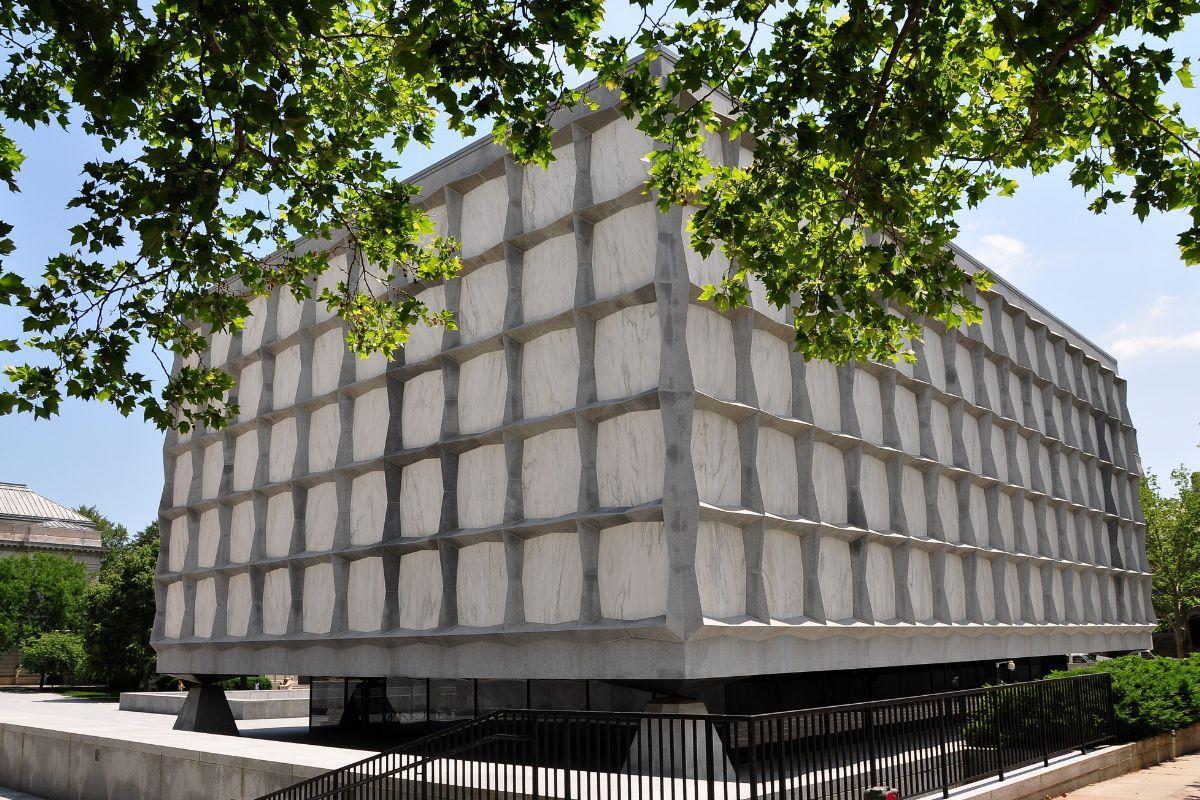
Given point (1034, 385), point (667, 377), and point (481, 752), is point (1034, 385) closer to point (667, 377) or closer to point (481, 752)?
point (667, 377)

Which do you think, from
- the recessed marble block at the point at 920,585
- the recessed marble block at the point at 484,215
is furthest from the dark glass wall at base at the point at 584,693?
the recessed marble block at the point at 484,215

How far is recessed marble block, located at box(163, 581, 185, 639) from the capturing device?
2992 cm

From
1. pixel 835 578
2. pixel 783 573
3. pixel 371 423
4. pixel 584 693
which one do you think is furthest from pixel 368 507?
pixel 835 578

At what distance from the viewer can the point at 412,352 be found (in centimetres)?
2300

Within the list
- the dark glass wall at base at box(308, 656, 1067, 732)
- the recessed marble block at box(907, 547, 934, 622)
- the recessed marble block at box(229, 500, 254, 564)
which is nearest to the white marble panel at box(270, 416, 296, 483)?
the recessed marble block at box(229, 500, 254, 564)

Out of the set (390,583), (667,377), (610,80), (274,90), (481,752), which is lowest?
(481,752)

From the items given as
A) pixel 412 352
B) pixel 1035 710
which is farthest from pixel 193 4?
pixel 1035 710

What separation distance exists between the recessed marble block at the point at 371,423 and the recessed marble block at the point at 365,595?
259 cm

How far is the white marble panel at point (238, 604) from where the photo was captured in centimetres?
2681

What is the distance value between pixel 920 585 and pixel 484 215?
13.6 m

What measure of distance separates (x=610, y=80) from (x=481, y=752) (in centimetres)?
954

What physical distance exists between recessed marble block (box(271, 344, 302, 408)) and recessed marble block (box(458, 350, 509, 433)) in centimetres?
711

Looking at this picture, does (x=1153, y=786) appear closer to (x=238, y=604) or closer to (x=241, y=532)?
(x=238, y=604)

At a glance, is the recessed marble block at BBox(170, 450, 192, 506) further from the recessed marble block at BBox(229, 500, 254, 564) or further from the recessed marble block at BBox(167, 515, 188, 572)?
the recessed marble block at BBox(229, 500, 254, 564)
